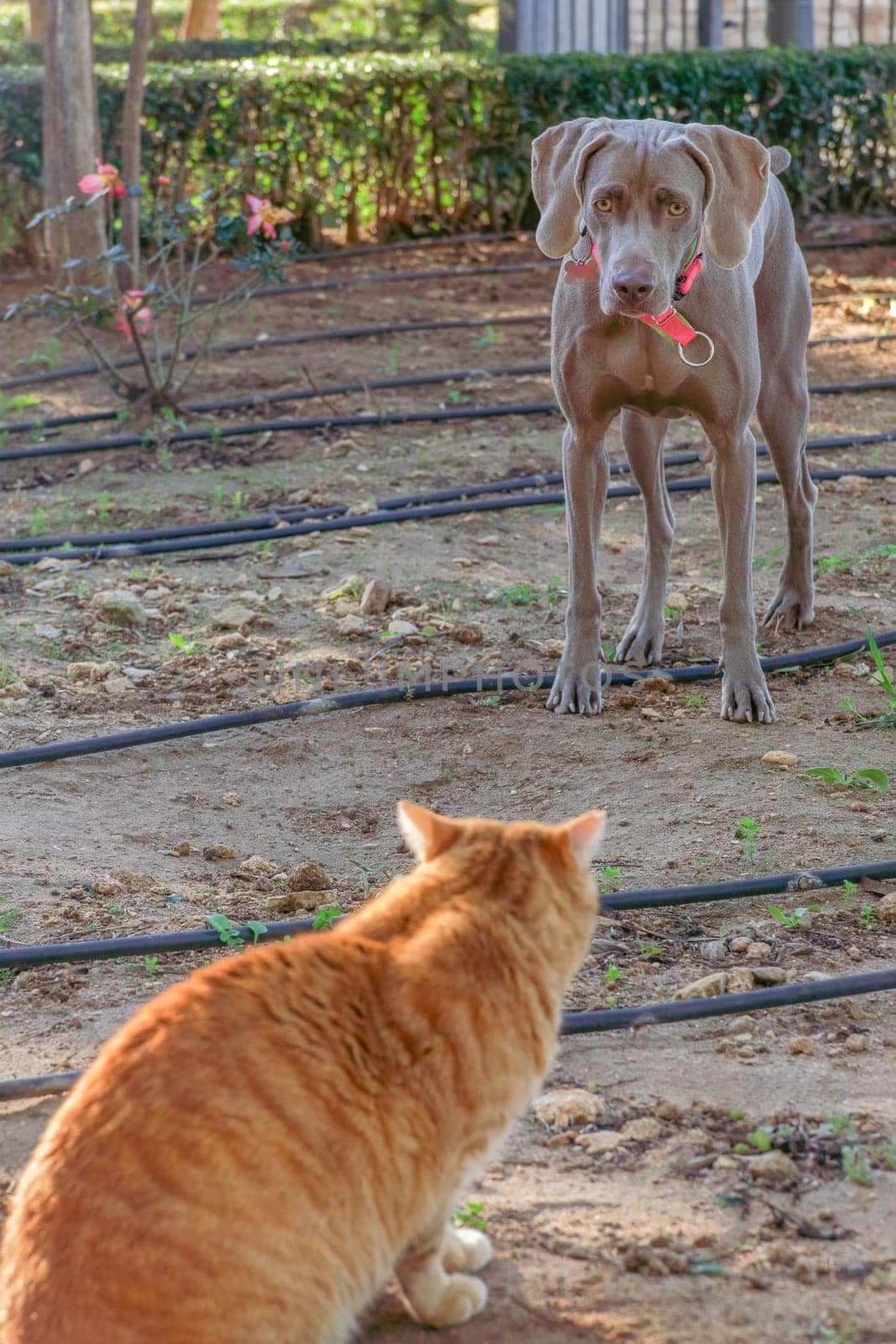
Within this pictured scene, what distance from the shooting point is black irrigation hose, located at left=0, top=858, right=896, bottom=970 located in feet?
10.7

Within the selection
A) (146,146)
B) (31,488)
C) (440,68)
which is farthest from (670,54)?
(31,488)

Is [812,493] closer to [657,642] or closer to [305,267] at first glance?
[657,642]

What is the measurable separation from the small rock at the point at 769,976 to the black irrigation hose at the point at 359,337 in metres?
6.73

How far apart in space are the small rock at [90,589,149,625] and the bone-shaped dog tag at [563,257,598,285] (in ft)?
6.93

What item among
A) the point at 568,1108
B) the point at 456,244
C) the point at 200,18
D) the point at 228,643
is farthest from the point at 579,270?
the point at 200,18

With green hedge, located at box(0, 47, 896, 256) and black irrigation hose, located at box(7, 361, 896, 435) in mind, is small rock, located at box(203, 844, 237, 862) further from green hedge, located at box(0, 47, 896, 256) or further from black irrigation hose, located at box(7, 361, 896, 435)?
green hedge, located at box(0, 47, 896, 256)

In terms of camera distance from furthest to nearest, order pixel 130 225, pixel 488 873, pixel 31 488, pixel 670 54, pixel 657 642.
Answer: pixel 670 54 < pixel 130 225 < pixel 31 488 < pixel 657 642 < pixel 488 873

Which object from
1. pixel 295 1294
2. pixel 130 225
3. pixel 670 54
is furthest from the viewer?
pixel 670 54

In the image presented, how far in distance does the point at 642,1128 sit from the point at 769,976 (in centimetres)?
66

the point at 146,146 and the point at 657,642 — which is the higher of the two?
the point at 146,146

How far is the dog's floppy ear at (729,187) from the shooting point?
4.50m

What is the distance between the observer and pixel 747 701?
480 cm

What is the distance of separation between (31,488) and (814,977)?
17.7 ft

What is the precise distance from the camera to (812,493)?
5.68 m
